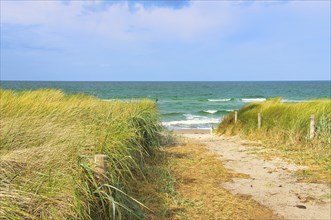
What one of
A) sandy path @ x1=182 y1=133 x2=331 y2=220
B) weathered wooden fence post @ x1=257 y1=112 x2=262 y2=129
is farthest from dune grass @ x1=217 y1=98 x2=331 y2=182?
sandy path @ x1=182 y1=133 x2=331 y2=220

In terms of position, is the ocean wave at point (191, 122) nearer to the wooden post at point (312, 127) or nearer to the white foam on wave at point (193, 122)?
the white foam on wave at point (193, 122)

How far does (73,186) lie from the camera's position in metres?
3.09

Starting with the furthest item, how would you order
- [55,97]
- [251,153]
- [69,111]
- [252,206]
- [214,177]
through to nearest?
[251,153]
[55,97]
[214,177]
[69,111]
[252,206]

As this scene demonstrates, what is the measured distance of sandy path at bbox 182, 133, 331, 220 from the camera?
5090mm

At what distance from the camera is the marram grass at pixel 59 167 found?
2.84m

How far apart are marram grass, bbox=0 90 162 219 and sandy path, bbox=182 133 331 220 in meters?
1.87

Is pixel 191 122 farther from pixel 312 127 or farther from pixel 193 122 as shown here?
pixel 312 127

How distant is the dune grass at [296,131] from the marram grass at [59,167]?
4.05 metres

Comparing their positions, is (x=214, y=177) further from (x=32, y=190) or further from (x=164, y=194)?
(x=32, y=190)

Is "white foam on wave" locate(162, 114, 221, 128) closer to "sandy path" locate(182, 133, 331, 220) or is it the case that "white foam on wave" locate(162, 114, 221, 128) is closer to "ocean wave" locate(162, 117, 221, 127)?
"ocean wave" locate(162, 117, 221, 127)

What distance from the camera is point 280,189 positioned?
607 cm

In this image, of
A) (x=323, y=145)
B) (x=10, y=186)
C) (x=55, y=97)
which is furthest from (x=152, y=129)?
(x=10, y=186)

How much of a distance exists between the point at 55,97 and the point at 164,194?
427 cm

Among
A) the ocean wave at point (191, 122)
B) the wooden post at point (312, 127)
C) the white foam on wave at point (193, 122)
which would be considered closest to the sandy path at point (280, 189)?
the wooden post at point (312, 127)
